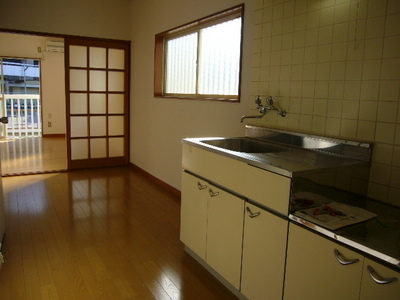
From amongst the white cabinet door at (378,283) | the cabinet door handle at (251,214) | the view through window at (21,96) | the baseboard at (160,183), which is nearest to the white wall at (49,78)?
the view through window at (21,96)

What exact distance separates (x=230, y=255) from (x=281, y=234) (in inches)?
19.9

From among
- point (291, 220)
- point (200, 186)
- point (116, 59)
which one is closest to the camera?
point (291, 220)

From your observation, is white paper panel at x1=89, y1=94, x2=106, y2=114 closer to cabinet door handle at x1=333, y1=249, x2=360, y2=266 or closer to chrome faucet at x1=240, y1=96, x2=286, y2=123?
chrome faucet at x1=240, y1=96, x2=286, y2=123

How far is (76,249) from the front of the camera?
259cm

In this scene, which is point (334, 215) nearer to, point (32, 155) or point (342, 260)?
point (342, 260)

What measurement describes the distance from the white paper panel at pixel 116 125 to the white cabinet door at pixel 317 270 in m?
4.27

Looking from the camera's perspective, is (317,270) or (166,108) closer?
(317,270)

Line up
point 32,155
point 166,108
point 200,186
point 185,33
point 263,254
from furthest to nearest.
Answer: point 32,155 → point 166,108 → point 185,33 → point 200,186 → point 263,254

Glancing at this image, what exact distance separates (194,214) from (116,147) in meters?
3.34

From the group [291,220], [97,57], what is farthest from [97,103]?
[291,220]

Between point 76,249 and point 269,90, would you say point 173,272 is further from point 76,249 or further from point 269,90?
point 269,90

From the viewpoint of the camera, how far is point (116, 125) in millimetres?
5398

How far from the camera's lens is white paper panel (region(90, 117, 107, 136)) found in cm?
525

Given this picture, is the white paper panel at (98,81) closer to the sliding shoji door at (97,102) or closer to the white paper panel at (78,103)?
the sliding shoji door at (97,102)
